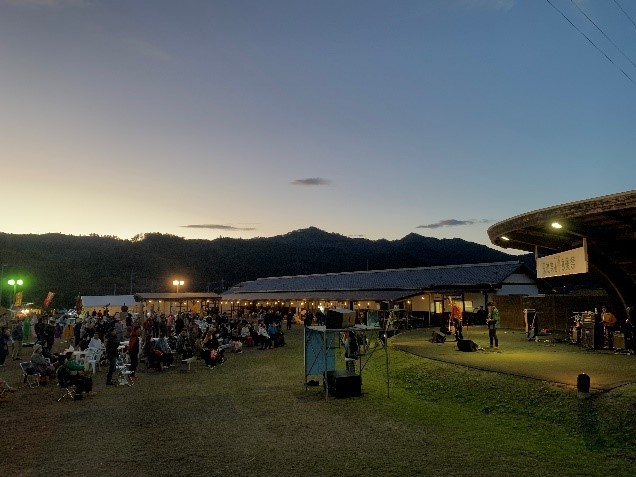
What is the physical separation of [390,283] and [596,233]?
2807 cm

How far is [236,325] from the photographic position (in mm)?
26281

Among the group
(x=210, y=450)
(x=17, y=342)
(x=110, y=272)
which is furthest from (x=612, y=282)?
(x=110, y=272)

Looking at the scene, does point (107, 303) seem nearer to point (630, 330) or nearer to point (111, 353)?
point (111, 353)

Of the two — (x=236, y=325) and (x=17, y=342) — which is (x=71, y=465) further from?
(x=236, y=325)

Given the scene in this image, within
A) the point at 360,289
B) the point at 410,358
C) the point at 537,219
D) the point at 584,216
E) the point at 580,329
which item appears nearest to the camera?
the point at 584,216

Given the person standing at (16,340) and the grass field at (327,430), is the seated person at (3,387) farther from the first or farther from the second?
the person standing at (16,340)

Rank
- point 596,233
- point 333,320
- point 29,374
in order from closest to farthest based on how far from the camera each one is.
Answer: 1. point 333,320
2. point 596,233
3. point 29,374

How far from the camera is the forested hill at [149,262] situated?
92.5m

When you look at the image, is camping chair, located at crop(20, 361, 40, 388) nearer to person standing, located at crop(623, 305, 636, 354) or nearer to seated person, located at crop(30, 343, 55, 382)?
seated person, located at crop(30, 343, 55, 382)

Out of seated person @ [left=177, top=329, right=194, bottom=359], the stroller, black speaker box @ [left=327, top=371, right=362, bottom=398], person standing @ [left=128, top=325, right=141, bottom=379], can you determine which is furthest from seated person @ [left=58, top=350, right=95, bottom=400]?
black speaker box @ [left=327, top=371, right=362, bottom=398]

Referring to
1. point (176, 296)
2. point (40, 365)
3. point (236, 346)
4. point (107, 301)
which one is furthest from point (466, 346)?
point (176, 296)

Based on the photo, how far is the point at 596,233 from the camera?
1327 centimetres

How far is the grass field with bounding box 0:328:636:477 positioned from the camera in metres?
7.14

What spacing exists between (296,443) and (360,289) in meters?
33.9
